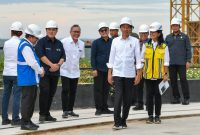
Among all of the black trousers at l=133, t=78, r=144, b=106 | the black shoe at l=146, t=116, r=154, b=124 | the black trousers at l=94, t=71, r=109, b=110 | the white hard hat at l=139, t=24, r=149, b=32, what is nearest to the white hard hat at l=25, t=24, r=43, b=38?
the black trousers at l=94, t=71, r=109, b=110

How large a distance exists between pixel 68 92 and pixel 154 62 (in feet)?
6.05

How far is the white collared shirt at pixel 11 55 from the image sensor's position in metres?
12.0

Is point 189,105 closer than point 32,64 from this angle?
No

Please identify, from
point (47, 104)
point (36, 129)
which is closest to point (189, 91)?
point (47, 104)

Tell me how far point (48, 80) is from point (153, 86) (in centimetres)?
195

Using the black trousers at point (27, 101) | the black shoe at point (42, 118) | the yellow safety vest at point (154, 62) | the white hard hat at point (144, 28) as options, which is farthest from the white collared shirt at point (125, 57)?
the white hard hat at point (144, 28)

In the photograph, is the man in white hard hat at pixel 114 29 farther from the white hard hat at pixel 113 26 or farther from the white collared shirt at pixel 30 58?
the white collared shirt at pixel 30 58

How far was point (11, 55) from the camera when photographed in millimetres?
12141

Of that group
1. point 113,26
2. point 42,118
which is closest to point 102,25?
point 113,26

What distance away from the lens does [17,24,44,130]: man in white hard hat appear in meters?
11.2

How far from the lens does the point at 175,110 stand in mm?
14742

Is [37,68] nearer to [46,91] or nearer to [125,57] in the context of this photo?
[46,91]

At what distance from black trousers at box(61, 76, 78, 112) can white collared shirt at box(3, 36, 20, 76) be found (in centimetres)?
138

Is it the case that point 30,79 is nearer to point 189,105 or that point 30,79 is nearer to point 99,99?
point 99,99
